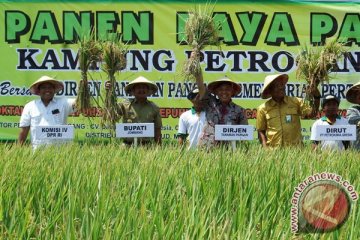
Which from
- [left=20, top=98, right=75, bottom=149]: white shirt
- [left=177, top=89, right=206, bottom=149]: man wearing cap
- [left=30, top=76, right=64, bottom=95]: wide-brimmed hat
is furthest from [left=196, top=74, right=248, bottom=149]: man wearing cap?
[left=30, top=76, right=64, bottom=95]: wide-brimmed hat

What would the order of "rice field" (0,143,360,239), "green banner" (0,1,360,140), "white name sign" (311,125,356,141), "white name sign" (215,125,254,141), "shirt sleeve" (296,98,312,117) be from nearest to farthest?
"rice field" (0,143,360,239) < "white name sign" (215,125,254,141) < "white name sign" (311,125,356,141) < "shirt sleeve" (296,98,312,117) < "green banner" (0,1,360,140)

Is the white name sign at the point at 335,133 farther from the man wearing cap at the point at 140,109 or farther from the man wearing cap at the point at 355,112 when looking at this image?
the man wearing cap at the point at 140,109

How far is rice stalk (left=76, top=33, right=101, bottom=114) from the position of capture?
17.1 ft

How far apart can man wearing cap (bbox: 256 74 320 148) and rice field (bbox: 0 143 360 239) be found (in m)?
1.27

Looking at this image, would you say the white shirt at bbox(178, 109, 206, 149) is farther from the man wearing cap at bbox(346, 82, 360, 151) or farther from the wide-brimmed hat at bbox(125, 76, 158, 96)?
the man wearing cap at bbox(346, 82, 360, 151)

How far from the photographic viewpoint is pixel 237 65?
6.51m

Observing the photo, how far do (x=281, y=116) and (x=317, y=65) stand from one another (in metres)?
0.52

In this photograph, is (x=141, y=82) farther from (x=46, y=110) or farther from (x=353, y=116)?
(x=353, y=116)

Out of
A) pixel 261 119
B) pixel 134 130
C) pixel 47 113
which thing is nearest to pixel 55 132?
pixel 47 113

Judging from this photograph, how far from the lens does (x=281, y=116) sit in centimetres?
504

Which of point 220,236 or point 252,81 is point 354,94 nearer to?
point 252,81

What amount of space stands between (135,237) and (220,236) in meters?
0.23

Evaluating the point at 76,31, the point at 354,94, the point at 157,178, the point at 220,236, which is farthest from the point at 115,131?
the point at 220,236

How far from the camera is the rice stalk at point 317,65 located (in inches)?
192
